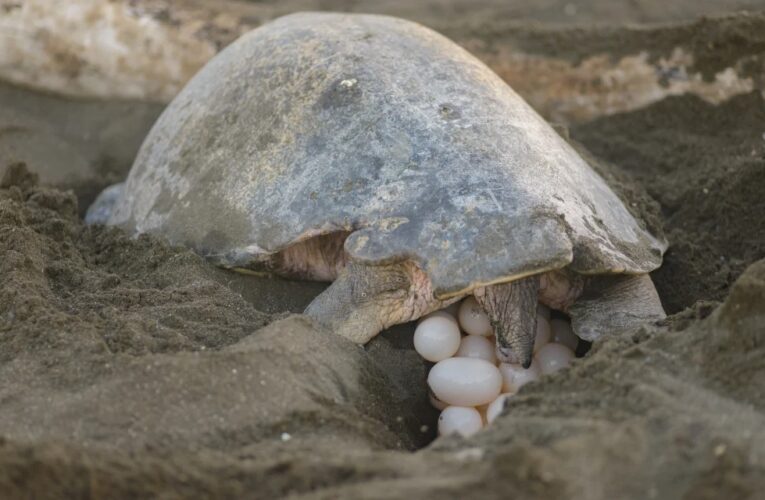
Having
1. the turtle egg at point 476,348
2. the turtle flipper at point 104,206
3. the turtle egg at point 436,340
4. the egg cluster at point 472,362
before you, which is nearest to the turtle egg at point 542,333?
the egg cluster at point 472,362

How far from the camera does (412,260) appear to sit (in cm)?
236

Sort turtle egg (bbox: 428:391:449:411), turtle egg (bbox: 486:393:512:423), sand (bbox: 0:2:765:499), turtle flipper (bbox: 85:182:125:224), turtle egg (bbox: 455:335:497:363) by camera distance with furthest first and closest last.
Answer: turtle flipper (bbox: 85:182:125:224) < turtle egg (bbox: 455:335:497:363) < turtle egg (bbox: 428:391:449:411) < turtle egg (bbox: 486:393:512:423) < sand (bbox: 0:2:765:499)

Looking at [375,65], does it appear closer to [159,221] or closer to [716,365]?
[159,221]

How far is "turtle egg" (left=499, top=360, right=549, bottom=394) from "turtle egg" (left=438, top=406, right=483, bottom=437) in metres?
0.15

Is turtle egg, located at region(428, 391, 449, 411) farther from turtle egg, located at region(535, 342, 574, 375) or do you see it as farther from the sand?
turtle egg, located at region(535, 342, 574, 375)

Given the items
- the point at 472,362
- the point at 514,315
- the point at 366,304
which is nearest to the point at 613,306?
the point at 514,315

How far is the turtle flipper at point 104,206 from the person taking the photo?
3.54 m

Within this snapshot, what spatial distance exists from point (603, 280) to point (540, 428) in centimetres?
106

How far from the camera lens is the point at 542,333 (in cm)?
267

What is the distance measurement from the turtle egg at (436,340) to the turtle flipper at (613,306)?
13.5 inches

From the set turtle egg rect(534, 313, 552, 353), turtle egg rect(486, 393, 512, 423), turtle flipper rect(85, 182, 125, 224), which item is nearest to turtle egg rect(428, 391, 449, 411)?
turtle egg rect(486, 393, 512, 423)

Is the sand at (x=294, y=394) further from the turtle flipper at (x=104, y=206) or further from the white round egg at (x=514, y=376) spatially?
the turtle flipper at (x=104, y=206)

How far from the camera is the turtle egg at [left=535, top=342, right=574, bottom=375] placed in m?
2.52

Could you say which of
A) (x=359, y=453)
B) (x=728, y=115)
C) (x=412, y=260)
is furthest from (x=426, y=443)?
(x=728, y=115)
